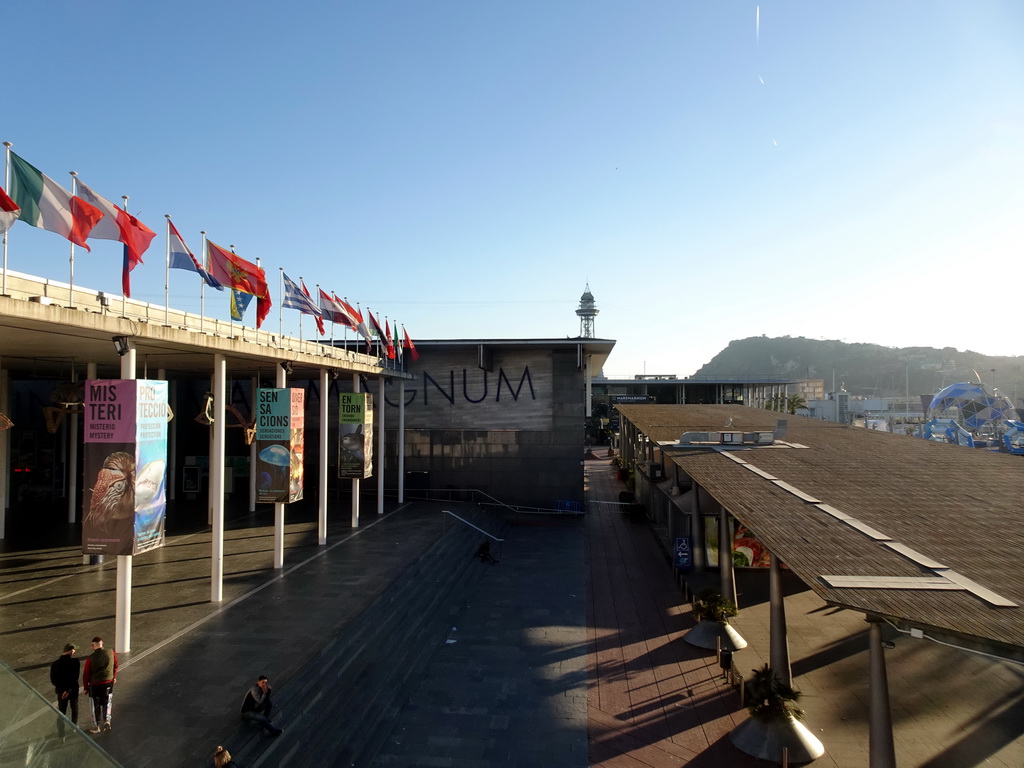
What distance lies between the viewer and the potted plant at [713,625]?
50.1 feet

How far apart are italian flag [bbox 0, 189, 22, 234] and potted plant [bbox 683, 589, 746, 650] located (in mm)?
16369

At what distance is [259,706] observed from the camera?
9344 mm

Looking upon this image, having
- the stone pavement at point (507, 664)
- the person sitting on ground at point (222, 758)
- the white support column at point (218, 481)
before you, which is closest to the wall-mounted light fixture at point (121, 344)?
the white support column at point (218, 481)

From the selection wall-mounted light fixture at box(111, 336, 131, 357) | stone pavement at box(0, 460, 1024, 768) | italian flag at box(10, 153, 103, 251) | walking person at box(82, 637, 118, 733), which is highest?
italian flag at box(10, 153, 103, 251)

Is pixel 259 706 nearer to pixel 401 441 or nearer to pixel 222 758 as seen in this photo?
pixel 222 758

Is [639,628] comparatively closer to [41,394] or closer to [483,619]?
[483,619]

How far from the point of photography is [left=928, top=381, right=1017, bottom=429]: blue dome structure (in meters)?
68.9

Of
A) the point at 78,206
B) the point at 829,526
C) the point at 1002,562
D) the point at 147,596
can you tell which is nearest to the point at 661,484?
the point at 829,526

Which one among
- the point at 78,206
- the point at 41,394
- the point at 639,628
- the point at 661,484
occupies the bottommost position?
the point at 639,628

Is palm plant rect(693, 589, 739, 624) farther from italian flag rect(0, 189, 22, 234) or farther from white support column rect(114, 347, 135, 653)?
italian flag rect(0, 189, 22, 234)

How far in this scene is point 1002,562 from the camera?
348 inches

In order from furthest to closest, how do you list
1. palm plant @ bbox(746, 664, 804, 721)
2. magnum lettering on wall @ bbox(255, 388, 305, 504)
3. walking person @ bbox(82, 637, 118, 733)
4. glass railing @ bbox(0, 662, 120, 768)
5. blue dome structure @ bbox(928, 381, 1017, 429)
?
blue dome structure @ bbox(928, 381, 1017, 429)
magnum lettering on wall @ bbox(255, 388, 305, 504)
palm plant @ bbox(746, 664, 804, 721)
walking person @ bbox(82, 637, 118, 733)
glass railing @ bbox(0, 662, 120, 768)

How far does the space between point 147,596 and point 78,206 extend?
975 centimetres

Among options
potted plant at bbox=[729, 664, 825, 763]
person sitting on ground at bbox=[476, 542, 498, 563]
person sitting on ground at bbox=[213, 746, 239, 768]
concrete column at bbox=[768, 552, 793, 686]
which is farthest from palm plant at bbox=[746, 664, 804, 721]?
person sitting on ground at bbox=[476, 542, 498, 563]
